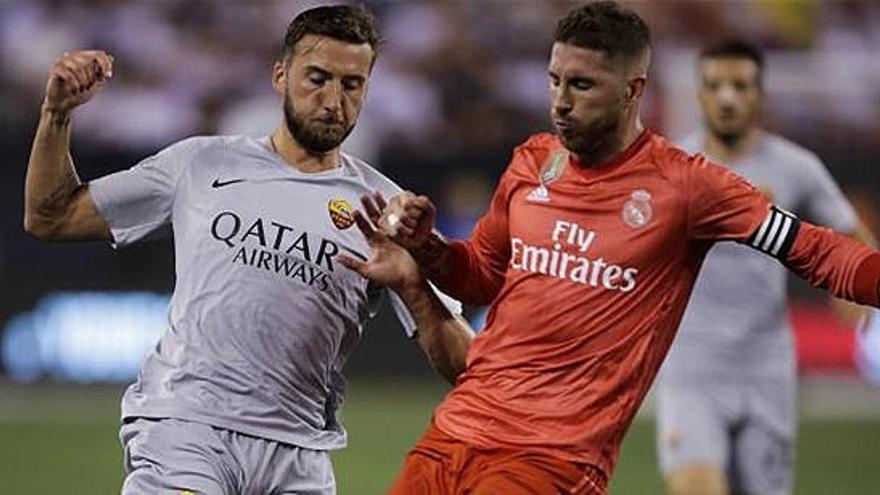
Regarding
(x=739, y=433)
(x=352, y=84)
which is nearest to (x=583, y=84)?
(x=352, y=84)

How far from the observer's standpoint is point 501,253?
23.6ft

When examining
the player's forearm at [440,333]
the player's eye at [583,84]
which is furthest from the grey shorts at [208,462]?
the player's eye at [583,84]

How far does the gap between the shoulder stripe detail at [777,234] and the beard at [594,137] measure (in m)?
0.59

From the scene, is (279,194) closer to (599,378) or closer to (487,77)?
(599,378)

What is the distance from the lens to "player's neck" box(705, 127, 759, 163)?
1059 cm

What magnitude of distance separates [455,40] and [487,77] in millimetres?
602

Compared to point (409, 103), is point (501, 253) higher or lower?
higher

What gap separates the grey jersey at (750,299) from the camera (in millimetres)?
10477

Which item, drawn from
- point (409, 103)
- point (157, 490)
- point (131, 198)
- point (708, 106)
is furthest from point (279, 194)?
point (409, 103)

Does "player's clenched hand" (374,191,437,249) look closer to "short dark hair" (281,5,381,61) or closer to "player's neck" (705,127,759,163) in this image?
"short dark hair" (281,5,381,61)

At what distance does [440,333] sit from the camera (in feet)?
23.8

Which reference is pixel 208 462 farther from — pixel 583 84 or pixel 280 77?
pixel 583 84

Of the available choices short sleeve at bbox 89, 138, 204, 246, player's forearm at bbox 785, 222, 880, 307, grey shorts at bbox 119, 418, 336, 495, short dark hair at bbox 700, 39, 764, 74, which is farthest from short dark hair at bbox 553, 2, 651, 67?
short dark hair at bbox 700, 39, 764, 74

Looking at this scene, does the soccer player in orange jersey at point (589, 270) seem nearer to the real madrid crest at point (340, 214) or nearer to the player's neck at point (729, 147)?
the real madrid crest at point (340, 214)
